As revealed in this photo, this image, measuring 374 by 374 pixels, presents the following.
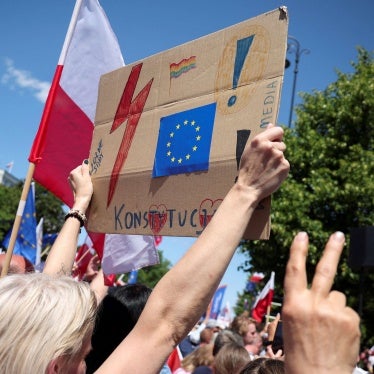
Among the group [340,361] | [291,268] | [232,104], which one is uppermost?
[232,104]

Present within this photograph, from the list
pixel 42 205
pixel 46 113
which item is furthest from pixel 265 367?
pixel 42 205

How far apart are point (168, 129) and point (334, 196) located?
13.6 metres

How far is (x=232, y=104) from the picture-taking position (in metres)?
2.06

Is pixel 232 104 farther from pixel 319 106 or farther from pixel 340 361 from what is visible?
pixel 319 106

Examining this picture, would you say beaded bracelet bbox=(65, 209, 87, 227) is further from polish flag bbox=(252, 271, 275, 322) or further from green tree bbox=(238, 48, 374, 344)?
green tree bbox=(238, 48, 374, 344)

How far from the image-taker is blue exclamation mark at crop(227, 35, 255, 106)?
6.72 feet

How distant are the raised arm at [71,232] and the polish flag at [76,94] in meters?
0.38

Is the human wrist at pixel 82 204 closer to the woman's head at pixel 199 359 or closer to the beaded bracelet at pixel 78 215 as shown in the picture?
the beaded bracelet at pixel 78 215

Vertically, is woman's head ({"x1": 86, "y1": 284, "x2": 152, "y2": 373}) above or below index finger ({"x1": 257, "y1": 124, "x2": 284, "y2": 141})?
below

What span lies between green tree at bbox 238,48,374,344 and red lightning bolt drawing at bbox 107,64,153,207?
12441 mm

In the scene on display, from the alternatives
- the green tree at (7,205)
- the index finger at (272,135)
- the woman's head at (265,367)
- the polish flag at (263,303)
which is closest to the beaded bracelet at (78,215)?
the woman's head at (265,367)

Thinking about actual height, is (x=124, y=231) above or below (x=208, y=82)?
below

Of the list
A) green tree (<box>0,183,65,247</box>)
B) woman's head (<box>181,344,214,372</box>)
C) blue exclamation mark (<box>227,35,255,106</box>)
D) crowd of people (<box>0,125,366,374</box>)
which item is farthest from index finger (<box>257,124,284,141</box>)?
green tree (<box>0,183,65,247</box>)

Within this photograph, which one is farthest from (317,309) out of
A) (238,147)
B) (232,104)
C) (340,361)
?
(232,104)
